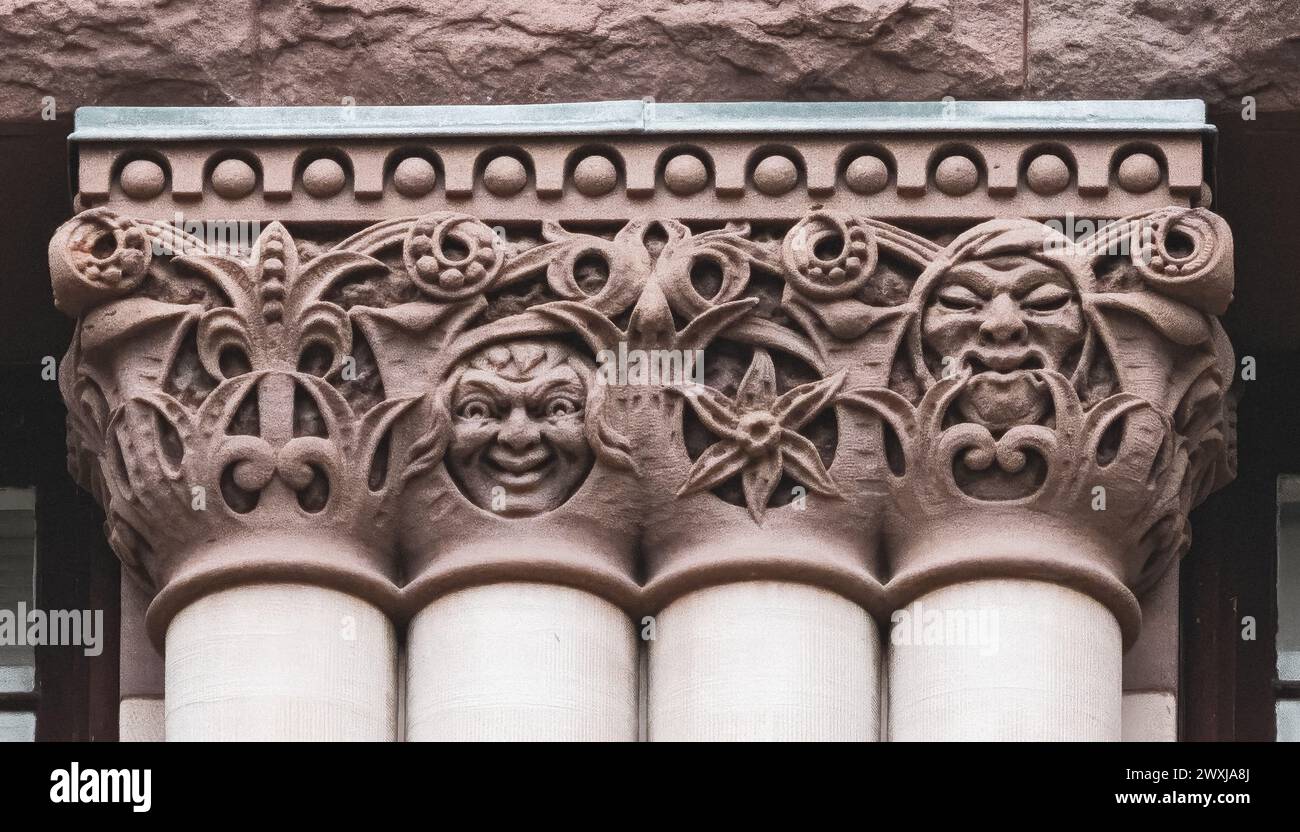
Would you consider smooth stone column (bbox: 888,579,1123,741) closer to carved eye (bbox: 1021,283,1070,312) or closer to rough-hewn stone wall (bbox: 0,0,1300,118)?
carved eye (bbox: 1021,283,1070,312)

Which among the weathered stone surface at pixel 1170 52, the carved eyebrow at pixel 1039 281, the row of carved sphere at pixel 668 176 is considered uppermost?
the weathered stone surface at pixel 1170 52

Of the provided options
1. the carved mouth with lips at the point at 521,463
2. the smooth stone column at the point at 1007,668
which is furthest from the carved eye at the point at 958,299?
the carved mouth with lips at the point at 521,463

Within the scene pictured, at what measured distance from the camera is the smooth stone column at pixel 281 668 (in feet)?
21.5

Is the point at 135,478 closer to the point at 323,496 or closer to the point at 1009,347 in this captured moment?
the point at 323,496

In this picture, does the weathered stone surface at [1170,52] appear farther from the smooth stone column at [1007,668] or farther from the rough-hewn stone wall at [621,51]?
the smooth stone column at [1007,668]

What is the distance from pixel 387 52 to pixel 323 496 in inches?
33.7

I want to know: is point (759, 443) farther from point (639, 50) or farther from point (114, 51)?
point (114, 51)

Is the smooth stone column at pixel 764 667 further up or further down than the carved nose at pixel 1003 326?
further down

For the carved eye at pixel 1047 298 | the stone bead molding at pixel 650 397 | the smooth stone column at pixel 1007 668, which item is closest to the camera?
the smooth stone column at pixel 1007 668

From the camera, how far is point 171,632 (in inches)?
267

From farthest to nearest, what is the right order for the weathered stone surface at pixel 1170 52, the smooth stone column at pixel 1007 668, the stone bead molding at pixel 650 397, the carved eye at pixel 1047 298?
the weathered stone surface at pixel 1170 52, the carved eye at pixel 1047 298, the stone bead molding at pixel 650 397, the smooth stone column at pixel 1007 668

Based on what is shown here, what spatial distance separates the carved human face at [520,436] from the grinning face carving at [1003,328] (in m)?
0.65

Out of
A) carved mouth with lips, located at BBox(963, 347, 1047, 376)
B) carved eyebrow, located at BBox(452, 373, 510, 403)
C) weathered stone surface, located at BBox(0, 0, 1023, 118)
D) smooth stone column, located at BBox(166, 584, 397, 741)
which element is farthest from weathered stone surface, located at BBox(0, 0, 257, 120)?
carved mouth with lips, located at BBox(963, 347, 1047, 376)

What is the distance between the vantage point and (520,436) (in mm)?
6801
